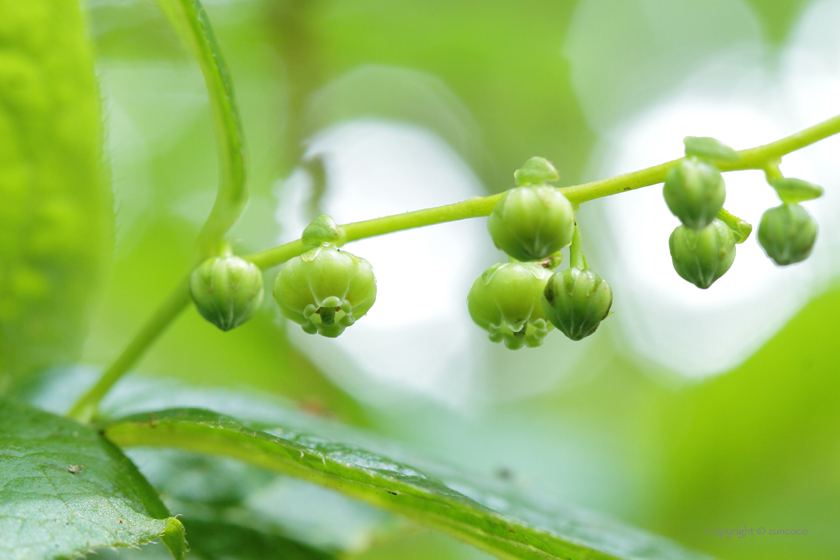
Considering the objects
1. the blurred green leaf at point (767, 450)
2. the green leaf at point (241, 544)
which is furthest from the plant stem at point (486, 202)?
the blurred green leaf at point (767, 450)

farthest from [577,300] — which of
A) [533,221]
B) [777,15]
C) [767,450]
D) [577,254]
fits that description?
[777,15]

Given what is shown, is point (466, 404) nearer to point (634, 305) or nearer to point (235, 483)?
point (634, 305)

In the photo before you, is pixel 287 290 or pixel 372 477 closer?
pixel 372 477

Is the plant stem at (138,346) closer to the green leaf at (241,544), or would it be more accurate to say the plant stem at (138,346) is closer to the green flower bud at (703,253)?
the green leaf at (241,544)

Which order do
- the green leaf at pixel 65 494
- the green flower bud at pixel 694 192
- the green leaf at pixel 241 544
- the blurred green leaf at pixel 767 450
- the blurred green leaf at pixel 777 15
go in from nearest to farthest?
the green leaf at pixel 65 494 → the green flower bud at pixel 694 192 → the green leaf at pixel 241 544 → the blurred green leaf at pixel 767 450 → the blurred green leaf at pixel 777 15

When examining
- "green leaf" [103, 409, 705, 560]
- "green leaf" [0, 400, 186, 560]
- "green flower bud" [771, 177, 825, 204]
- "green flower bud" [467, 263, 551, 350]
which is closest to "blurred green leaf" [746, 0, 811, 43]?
"green flower bud" [771, 177, 825, 204]

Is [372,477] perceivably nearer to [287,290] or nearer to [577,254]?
[287,290]

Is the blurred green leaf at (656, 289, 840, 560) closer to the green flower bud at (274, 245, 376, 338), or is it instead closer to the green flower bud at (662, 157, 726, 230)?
the green flower bud at (662, 157, 726, 230)
